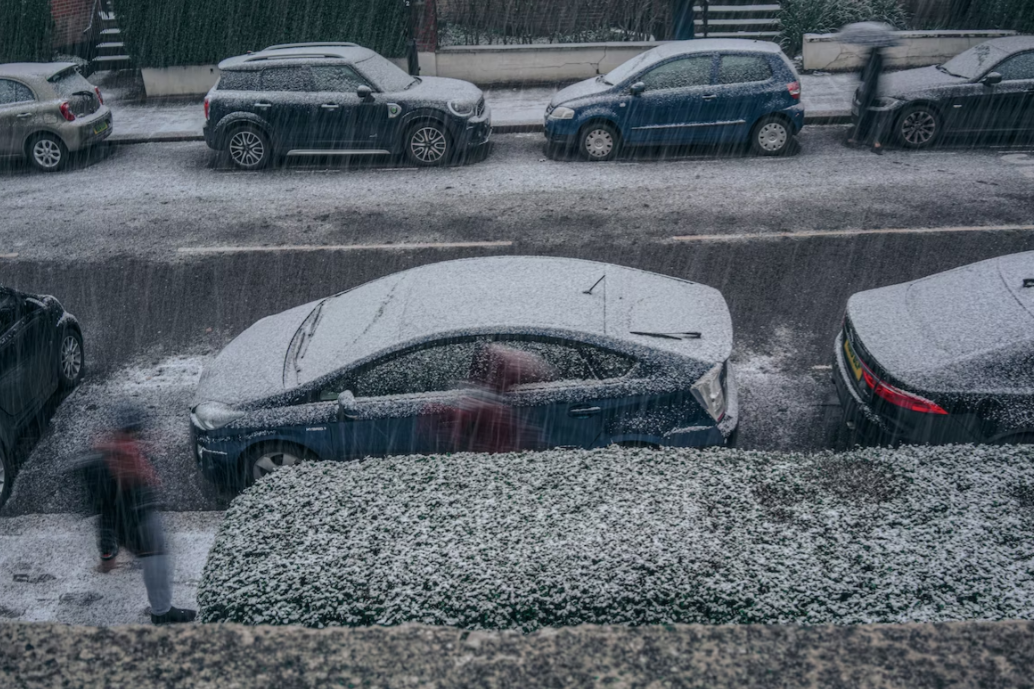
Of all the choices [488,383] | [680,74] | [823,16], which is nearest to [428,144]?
[680,74]

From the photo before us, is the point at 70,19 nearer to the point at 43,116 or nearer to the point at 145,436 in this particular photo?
the point at 43,116

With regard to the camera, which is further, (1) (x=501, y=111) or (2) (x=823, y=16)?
(2) (x=823, y=16)

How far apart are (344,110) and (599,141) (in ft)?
13.3

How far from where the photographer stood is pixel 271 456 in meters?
6.54

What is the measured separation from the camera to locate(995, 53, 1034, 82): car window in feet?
45.1

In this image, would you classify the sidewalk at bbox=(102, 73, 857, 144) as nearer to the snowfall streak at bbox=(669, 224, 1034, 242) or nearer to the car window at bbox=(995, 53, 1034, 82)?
the car window at bbox=(995, 53, 1034, 82)

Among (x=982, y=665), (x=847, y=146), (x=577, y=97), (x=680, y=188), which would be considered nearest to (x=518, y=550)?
(x=982, y=665)

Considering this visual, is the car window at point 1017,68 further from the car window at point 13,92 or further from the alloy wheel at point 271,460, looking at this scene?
the car window at point 13,92

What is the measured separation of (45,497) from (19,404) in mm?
881

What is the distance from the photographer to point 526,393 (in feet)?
20.0

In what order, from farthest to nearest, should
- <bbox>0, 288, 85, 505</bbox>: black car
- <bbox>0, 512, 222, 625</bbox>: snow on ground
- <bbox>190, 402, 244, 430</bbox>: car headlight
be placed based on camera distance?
<bbox>0, 288, 85, 505</bbox>: black car
<bbox>190, 402, 244, 430</bbox>: car headlight
<bbox>0, 512, 222, 625</bbox>: snow on ground

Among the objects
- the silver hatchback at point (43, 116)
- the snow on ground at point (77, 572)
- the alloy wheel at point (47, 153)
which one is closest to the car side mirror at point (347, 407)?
the snow on ground at point (77, 572)

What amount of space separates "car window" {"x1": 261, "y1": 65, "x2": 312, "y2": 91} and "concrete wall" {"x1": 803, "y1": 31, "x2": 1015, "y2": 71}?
415 inches

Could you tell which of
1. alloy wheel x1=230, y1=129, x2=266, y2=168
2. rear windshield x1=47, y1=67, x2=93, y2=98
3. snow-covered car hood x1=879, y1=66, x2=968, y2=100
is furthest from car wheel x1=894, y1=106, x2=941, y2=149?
rear windshield x1=47, y1=67, x2=93, y2=98
